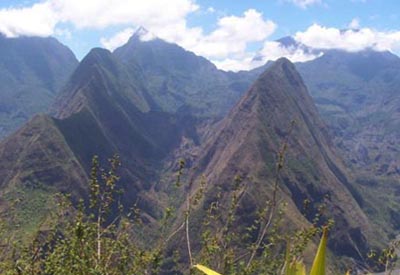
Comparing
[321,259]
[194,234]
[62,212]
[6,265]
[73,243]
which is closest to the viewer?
[321,259]

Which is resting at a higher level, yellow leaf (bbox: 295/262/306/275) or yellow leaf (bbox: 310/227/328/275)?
yellow leaf (bbox: 310/227/328/275)

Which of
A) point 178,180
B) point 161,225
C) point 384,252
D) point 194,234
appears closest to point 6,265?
point 161,225

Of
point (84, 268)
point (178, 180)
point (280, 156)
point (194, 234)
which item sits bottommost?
point (194, 234)

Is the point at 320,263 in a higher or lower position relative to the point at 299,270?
higher

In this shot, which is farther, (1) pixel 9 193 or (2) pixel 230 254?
(1) pixel 9 193

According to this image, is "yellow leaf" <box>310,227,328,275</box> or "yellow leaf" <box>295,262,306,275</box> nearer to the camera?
"yellow leaf" <box>310,227,328,275</box>

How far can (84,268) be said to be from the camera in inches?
504

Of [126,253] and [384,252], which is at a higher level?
[384,252]

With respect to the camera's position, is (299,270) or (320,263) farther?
(299,270)

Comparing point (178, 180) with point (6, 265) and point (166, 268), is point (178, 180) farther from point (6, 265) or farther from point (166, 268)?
point (166, 268)

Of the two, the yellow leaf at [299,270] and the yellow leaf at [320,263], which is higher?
the yellow leaf at [320,263]

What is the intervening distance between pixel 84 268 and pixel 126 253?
290 centimetres

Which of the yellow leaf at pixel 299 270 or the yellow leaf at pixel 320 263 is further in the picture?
the yellow leaf at pixel 299 270

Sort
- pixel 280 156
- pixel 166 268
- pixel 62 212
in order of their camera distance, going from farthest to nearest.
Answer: pixel 166 268
pixel 62 212
pixel 280 156
